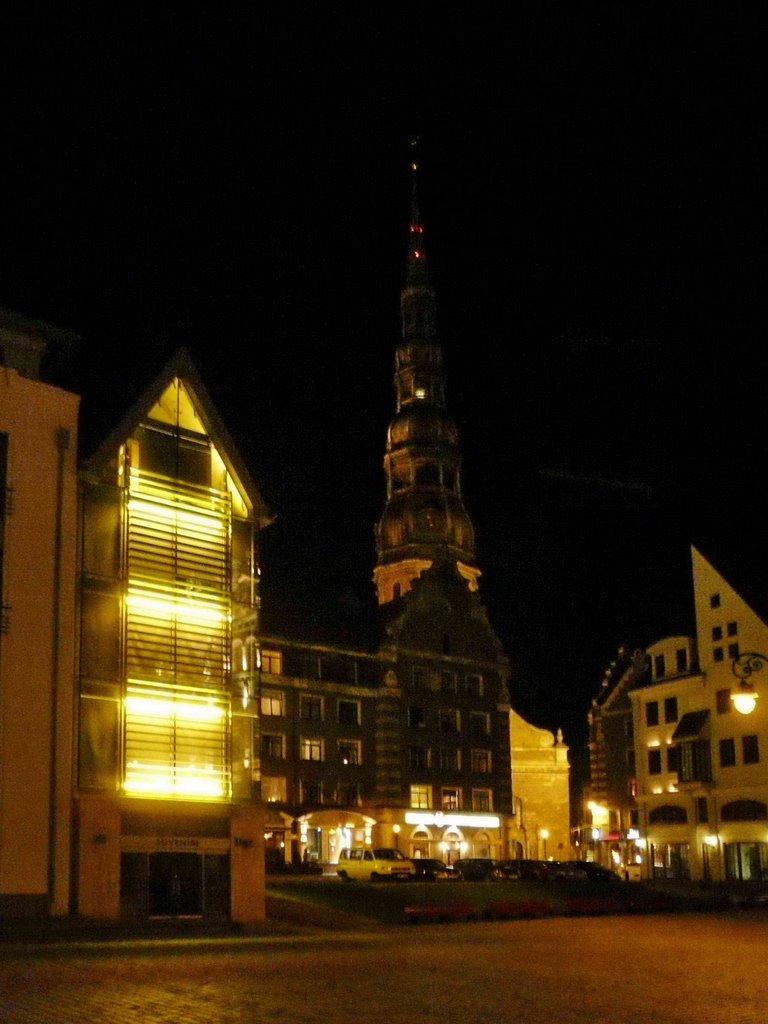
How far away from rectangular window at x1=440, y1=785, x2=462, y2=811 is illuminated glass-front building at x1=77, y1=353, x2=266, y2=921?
40942 millimetres

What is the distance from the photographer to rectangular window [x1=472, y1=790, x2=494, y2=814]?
84.2 metres

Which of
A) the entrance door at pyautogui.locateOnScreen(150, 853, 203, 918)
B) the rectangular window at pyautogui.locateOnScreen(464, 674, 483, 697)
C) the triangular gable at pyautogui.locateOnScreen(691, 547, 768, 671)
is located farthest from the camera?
the rectangular window at pyautogui.locateOnScreen(464, 674, 483, 697)

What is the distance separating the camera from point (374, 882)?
56031mm

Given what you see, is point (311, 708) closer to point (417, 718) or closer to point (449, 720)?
point (417, 718)

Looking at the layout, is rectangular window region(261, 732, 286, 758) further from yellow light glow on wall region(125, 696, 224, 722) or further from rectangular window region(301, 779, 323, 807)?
yellow light glow on wall region(125, 696, 224, 722)

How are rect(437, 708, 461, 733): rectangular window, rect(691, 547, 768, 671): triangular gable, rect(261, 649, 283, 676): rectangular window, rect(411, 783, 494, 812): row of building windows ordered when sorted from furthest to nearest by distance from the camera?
rect(437, 708, 461, 733): rectangular window < rect(411, 783, 494, 812): row of building windows < rect(261, 649, 283, 676): rectangular window < rect(691, 547, 768, 671): triangular gable

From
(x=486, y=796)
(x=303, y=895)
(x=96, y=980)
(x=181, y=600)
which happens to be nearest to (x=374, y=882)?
(x=303, y=895)

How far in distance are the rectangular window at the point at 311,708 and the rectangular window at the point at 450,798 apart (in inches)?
412

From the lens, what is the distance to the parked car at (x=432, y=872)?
5998 cm

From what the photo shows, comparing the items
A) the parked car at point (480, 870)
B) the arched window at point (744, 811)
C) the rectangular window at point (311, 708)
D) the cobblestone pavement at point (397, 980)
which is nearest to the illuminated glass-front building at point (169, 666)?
the cobblestone pavement at point (397, 980)

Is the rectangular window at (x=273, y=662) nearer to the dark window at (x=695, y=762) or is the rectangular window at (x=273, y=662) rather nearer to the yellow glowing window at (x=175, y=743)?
the dark window at (x=695, y=762)

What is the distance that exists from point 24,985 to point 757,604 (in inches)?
2196

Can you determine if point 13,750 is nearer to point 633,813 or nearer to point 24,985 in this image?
point 24,985

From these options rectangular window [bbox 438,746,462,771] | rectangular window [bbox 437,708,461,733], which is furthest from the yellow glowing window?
rectangular window [bbox 437,708,461,733]
